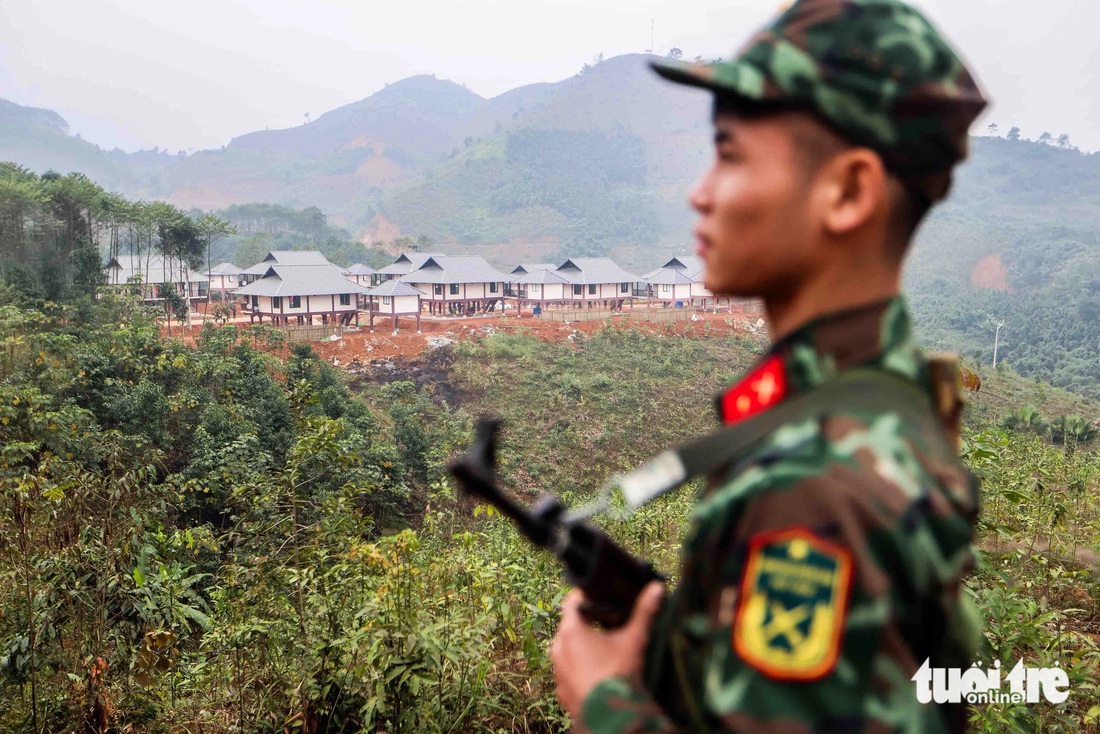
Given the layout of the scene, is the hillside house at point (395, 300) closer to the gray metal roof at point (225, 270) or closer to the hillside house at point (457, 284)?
the hillside house at point (457, 284)

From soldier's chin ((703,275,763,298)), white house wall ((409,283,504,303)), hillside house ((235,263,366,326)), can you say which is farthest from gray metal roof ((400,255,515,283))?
soldier's chin ((703,275,763,298))

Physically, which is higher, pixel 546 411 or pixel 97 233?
pixel 97 233

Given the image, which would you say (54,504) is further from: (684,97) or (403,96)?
(403,96)

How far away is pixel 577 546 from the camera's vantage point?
2.26ft

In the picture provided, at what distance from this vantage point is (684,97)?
93125 millimetres

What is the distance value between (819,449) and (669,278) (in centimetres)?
2839

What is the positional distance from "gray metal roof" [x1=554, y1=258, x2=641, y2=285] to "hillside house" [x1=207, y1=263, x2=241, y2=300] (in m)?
12.1

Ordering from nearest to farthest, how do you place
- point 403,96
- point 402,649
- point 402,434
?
point 402,649, point 402,434, point 403,96

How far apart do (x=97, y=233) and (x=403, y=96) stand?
112m

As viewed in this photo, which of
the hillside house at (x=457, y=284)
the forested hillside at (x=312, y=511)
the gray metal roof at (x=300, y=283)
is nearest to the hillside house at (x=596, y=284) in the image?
the hillside house at (x=457, y=284)

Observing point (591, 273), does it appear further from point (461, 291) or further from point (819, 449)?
point (819, 449)

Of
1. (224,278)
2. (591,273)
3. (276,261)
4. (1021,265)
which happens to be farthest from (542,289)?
(1021,265)

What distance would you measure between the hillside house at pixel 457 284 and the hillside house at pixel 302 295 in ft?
8.60

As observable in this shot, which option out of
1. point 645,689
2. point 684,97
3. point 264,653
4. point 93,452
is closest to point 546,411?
point 93,452
